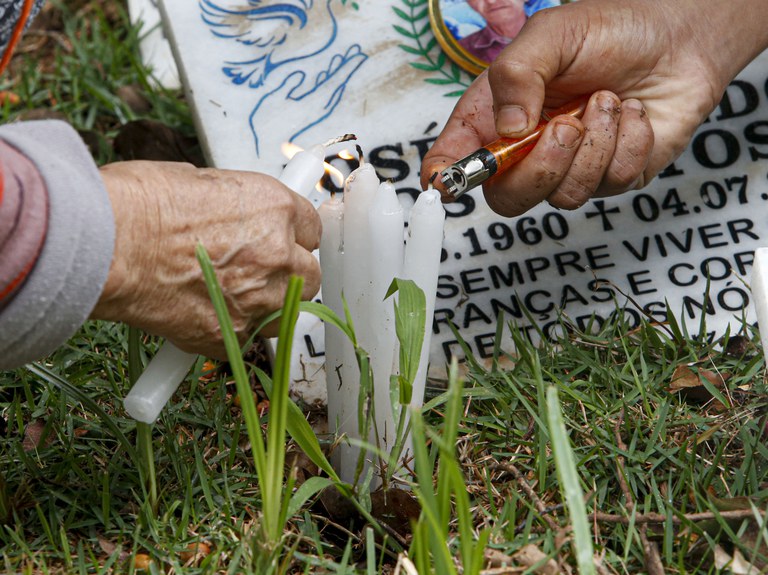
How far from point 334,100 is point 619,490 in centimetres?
101

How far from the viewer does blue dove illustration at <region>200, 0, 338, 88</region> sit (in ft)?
6.29

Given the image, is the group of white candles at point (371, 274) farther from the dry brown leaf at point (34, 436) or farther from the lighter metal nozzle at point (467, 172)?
the dry brown leaf at point (34, 436)

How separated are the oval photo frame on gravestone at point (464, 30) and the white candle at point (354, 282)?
714 mm

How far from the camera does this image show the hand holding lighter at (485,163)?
1.34 metres

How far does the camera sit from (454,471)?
3.05ft

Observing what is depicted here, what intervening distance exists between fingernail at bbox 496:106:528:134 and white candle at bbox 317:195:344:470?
315mm

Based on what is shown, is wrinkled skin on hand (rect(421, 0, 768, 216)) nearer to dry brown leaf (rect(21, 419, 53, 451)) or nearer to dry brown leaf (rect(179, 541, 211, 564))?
dry brown leaf (rect(179, 541, 211, 564))

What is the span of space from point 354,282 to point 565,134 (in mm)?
431

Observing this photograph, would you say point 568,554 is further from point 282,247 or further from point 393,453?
point 282,247

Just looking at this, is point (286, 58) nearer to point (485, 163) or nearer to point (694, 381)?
point (485, 163)

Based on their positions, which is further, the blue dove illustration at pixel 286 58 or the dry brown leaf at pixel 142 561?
the blue dove illustration at pixel 286 58

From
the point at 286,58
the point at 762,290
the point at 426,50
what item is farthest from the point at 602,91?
the point at 286,58

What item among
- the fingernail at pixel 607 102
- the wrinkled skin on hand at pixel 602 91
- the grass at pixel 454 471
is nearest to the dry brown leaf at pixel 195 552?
the grass at pixel 454 471

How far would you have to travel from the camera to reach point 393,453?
1232 mm
